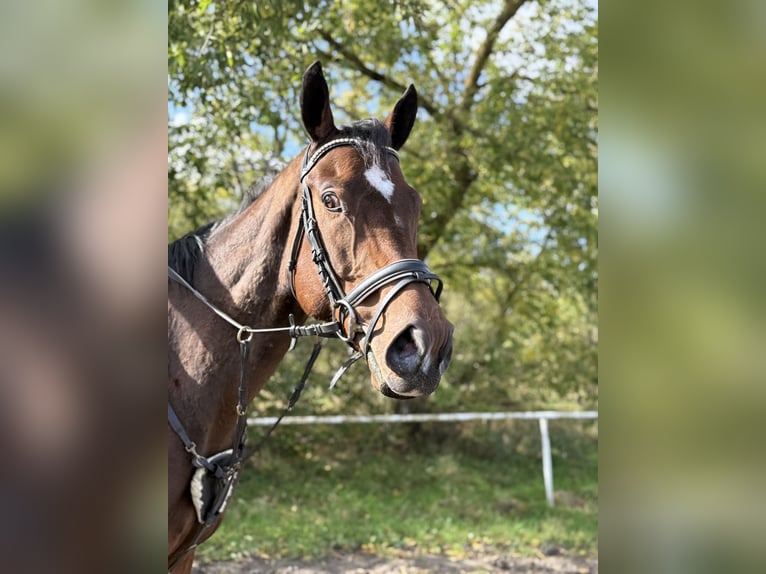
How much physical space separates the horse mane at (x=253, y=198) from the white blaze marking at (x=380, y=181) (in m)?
0.03

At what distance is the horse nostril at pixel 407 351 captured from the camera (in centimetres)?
183

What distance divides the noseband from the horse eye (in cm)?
6

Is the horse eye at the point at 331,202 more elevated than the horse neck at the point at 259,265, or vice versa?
the horse eye at the point at 331,202

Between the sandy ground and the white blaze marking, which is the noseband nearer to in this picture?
the white blaze marking

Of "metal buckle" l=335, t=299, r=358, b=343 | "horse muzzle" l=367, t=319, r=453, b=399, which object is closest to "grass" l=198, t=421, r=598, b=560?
"metal buckle" l=335, t=299, r=358, b=343

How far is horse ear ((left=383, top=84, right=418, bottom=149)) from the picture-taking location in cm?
247

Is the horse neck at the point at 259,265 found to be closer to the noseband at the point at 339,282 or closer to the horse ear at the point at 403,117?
the noseband at the point at 339,282

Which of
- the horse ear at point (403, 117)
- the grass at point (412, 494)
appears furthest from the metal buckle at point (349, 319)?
the grass at point (412, 494)
